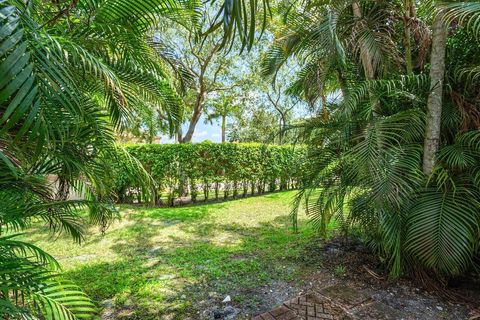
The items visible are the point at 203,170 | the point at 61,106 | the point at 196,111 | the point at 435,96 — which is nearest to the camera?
the point at 61,106

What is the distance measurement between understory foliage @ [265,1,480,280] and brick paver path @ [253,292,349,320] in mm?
822

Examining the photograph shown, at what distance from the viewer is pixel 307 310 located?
8.23 ft

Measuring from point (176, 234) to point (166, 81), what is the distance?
307cm

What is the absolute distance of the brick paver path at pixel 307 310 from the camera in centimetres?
241

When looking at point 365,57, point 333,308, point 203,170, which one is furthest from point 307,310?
point 203,170

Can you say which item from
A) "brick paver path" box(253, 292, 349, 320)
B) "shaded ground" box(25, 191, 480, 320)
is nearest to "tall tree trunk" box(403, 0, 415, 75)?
"shaded ground" box(25, 191, 480, 320)

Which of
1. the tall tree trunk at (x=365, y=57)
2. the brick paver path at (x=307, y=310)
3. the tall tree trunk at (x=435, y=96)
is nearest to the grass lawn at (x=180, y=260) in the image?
the brick paver path at (x=307, y=310)

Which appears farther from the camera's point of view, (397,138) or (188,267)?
(188,267)

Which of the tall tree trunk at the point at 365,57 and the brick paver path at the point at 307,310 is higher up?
the tall tree trunk at the point at 365,57

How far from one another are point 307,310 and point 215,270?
1.33 m

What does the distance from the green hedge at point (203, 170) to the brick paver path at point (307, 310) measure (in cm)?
422

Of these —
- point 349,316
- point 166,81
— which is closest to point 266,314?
point 349,316

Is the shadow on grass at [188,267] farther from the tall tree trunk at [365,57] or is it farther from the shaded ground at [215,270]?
the tall tree trunk at [365,57]

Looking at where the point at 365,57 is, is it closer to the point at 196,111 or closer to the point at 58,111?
the point at 58,111
